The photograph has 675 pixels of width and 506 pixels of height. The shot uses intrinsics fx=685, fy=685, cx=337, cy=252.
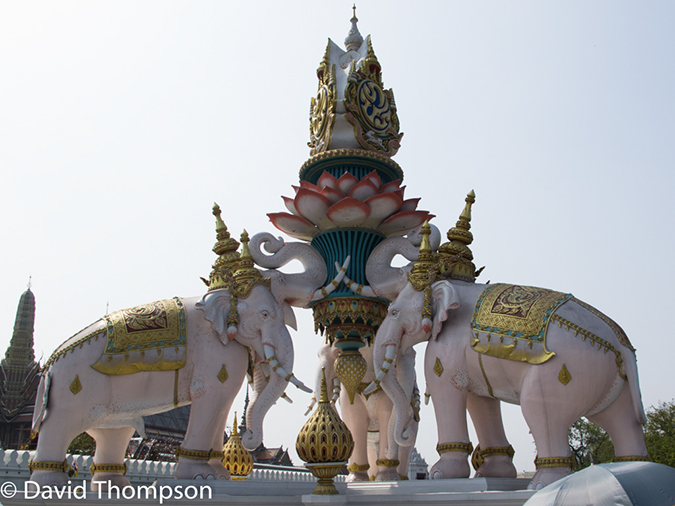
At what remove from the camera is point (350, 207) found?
27.4ft

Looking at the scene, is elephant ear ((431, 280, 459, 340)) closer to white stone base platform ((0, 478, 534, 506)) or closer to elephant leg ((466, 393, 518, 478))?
elephant leg ((466, 393, 518, 478))

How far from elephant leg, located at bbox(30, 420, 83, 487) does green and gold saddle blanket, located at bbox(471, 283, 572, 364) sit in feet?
13.7

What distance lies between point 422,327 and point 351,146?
9.68 feet

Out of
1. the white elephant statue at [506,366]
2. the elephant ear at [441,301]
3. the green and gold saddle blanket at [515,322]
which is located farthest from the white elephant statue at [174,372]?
the green and gold saddle blanket at [515,322]

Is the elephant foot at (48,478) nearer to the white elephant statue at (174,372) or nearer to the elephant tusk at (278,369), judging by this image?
the white elephant statue at (174,372)

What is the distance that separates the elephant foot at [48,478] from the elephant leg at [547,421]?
4.51 m

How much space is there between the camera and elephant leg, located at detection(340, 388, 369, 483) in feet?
29.2

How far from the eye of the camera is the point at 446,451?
6992 millimetres

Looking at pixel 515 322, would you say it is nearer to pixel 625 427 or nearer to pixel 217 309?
pixel 625 427

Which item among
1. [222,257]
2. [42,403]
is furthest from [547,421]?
[42,403]

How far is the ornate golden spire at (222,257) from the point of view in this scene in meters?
7.86

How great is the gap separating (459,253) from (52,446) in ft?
15.6

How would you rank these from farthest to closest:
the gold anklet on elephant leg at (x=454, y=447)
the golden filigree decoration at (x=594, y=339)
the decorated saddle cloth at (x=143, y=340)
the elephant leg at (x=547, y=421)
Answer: the decorated saddle cloth at (x=143, y=340)
the gold anklet on elephant leg at (x=454, y=447)
the golden filigree decoration at (x=594, y=339)
the elephant leg at (x=547, y=421)

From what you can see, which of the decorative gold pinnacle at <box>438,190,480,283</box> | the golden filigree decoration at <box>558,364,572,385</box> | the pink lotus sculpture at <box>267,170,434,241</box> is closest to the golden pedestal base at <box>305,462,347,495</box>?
the golden filigree decoration at <box>558,364,572,385</box>
